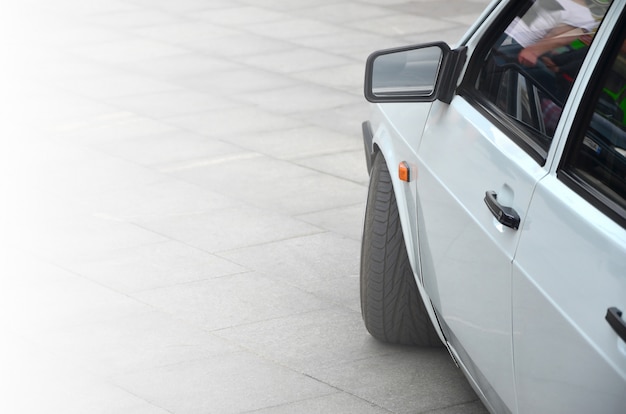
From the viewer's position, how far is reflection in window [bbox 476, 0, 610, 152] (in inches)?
106

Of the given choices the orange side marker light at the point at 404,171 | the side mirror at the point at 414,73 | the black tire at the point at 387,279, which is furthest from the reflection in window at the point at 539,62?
the black tire at the point at 387,279

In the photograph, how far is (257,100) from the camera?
8.34 metres

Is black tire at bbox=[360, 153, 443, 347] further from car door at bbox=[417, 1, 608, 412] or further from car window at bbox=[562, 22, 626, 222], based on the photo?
car window at bbox=[562, 22, 626, 222]

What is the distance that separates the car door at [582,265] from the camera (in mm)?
2074

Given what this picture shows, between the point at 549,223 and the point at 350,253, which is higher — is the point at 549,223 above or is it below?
above

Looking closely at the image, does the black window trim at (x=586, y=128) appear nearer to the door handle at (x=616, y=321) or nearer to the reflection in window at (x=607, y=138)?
the reflection in window at (x=607, y=138)

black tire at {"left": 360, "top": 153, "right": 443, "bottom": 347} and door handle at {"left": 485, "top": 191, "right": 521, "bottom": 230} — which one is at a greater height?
door handle at {"left": 485, "top": 191, "right": 521, "bottom": 230}

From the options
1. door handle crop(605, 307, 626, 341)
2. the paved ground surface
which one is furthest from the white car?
the paved ground surface

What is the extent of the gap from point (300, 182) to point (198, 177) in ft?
2.15

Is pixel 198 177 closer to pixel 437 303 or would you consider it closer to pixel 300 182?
pixel 300 182

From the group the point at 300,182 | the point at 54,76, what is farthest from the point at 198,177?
the point at 54,76

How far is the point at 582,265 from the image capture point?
2184 mm

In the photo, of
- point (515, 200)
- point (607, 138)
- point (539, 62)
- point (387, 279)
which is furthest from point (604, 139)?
point (387, 279)

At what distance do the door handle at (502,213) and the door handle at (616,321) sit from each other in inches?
21.4
